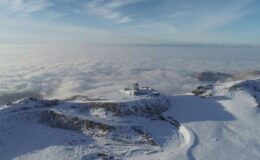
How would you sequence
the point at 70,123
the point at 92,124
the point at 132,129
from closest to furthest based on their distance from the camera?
the point at 132,129 → the point at 92,124 → the point at 70,123

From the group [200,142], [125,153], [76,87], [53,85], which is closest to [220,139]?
[200,142]

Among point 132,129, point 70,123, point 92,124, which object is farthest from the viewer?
point 70,123

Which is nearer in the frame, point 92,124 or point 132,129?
point 132,129

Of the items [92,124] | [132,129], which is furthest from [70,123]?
[132,129]

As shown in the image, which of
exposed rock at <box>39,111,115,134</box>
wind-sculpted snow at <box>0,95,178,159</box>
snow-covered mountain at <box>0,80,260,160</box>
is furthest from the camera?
exposed rock at <box>39,111,115,134</box>

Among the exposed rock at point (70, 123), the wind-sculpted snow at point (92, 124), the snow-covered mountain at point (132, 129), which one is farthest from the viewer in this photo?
Result: the exposed rock at point (70, 123)

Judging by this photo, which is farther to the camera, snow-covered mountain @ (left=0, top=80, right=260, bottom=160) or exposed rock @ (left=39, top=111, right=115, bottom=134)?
exposed rock @ (left=39, top=111, right=115, bottom=134)

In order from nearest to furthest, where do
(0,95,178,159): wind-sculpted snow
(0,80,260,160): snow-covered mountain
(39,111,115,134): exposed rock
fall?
(0,80,260,160): snow-covered mountain
(0,95,178,159): wind-sculpted snow
(39,111,115,134): exposed rock

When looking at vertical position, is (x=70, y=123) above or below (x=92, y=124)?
above

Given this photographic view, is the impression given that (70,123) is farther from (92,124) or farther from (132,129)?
(132,129)
